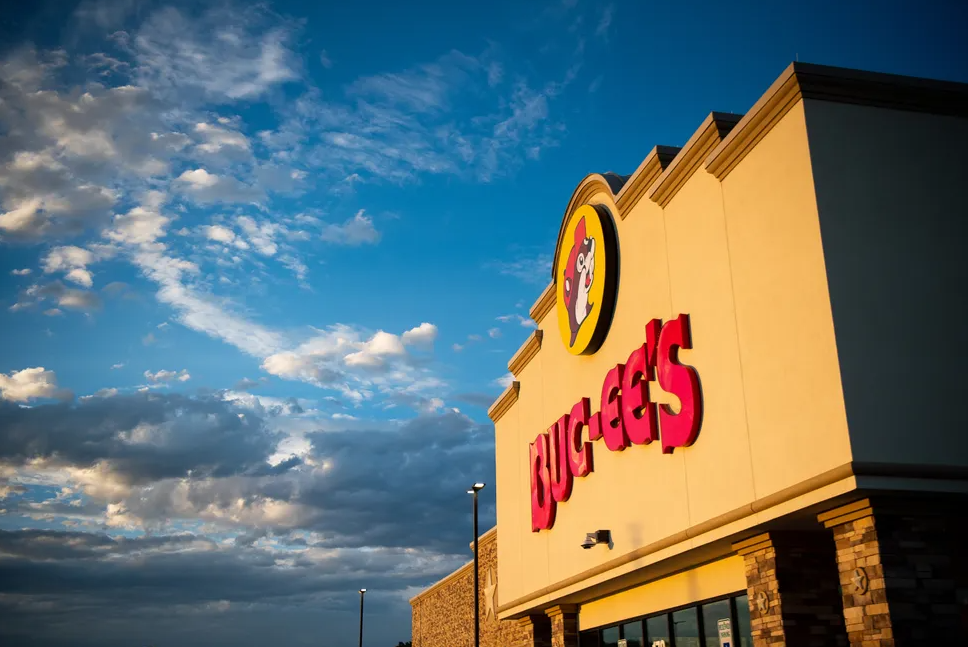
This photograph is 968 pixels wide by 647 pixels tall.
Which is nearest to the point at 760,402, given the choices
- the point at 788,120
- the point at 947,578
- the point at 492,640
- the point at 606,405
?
the point at 947,578

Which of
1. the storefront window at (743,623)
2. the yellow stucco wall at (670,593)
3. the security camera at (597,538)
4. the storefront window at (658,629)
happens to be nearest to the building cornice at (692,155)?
the yellow stucco wall at (670,593)

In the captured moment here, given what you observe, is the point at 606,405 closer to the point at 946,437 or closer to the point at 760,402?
the point at 760,402

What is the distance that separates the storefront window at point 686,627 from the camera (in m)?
18.2

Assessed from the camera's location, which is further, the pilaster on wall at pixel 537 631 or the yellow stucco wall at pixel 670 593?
the pilaster on wall at pixel 537 631

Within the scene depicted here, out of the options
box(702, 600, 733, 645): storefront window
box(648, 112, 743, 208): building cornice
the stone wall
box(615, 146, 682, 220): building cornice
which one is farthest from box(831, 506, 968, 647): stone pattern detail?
the stone wall

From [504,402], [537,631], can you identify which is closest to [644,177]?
[504,402]

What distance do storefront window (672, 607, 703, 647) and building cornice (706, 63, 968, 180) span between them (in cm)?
1031

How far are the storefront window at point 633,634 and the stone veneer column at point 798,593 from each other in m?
6.82

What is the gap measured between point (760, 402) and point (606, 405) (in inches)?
239

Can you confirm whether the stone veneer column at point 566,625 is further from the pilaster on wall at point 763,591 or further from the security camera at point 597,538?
the pilaster on wall at point 763,591

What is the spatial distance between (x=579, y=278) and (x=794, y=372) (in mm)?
9823

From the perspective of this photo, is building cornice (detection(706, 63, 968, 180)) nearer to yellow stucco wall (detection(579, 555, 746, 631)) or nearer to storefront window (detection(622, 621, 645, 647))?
yellow stucco wall (detection(579, 555, 746, 631))

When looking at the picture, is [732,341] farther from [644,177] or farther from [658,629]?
[658,629]

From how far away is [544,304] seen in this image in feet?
84.8
